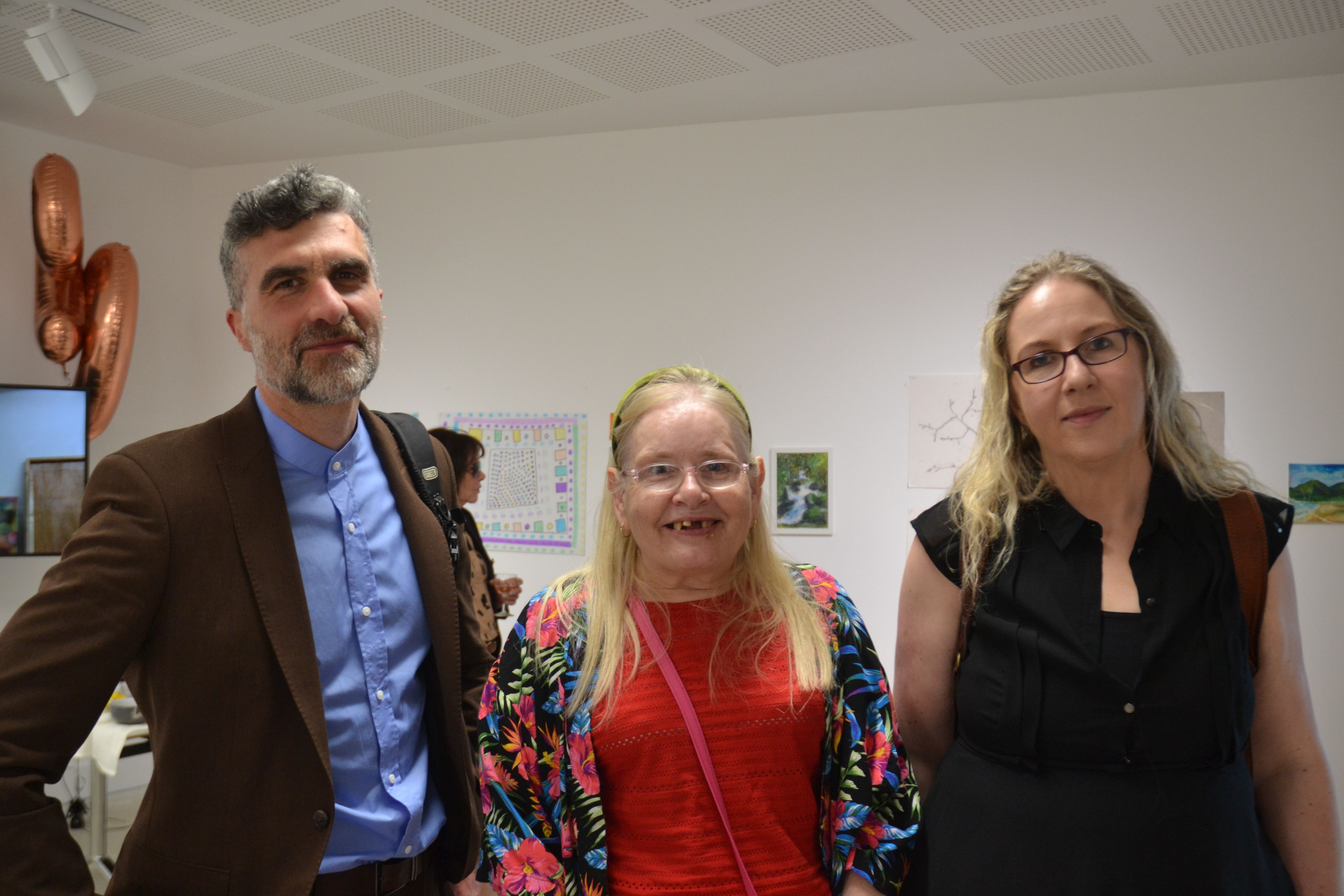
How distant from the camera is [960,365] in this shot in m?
4.07

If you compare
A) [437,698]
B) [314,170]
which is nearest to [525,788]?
[437,698]

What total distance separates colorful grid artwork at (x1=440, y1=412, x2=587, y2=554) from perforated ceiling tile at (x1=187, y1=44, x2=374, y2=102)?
1660mm

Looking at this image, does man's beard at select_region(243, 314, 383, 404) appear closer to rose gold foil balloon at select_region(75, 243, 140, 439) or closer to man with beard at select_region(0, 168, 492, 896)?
man with beard at select_region(0, 168, 492, 896)

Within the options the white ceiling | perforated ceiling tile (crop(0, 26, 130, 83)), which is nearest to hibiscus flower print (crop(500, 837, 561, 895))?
the white ceiling

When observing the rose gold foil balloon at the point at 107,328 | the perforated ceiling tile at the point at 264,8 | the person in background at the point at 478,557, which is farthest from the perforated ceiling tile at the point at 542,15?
the rose gold foil balloon at the point at 107,328

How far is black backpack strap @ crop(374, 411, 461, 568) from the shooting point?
180 centimetres

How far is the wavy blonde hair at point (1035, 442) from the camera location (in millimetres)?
1607

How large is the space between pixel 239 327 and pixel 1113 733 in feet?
5.08

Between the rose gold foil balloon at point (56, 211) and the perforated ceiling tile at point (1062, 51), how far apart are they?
400cm

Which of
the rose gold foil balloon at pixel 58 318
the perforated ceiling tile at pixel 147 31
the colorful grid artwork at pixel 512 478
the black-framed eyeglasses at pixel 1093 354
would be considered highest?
the perforated ceiling tile at pixel 147 31

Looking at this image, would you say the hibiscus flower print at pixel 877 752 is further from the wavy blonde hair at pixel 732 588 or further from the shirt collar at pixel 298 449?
the shirt collar at pixel 298 449

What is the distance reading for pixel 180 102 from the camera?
4.36 meters

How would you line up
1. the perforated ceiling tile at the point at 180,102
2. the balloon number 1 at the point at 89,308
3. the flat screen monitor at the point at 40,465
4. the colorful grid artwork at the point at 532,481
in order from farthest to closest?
the colorful grid artwork at the point at 532,481 < the balloon number 1 at the point at 89,308 < the flat screen monitor at the point at 40,465 < the perforated ceiling tile at the point at 180,102

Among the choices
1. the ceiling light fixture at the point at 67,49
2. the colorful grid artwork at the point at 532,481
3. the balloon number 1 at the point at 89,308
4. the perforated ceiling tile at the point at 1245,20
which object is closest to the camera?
the perforated ceiling tile at the point at 1245,20
